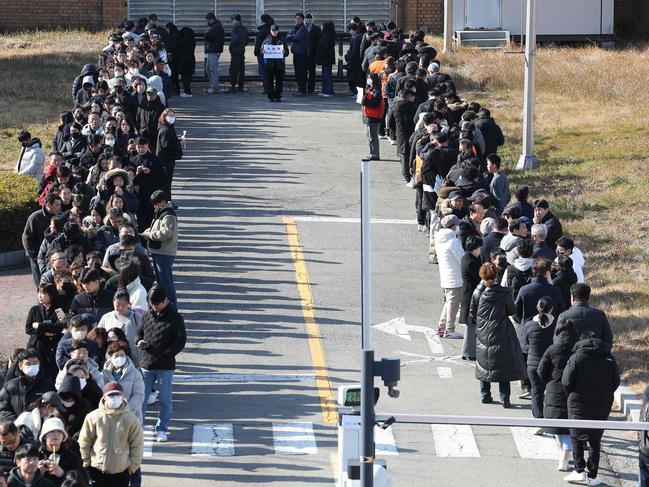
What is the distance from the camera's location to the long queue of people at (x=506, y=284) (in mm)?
12867

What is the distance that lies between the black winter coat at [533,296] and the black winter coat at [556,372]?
135 cm

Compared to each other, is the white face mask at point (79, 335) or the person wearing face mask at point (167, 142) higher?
the person wearing face mask at point (167, 142)

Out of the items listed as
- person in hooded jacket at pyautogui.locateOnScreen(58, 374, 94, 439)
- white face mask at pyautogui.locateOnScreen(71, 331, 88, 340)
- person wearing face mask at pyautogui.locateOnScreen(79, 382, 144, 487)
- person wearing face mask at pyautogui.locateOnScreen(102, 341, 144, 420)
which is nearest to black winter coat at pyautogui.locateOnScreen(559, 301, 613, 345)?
person wearing face mask at pyautogui.locateOnScreen(102, 341, 144, 420)

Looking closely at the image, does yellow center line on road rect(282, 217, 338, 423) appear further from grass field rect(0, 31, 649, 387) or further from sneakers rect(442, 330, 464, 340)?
grass field rect(0, 31, 649, 387)

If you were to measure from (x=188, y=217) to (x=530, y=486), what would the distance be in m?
10.7

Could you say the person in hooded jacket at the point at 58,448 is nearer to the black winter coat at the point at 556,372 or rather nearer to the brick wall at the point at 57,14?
the black winter coat at the point at 556,372

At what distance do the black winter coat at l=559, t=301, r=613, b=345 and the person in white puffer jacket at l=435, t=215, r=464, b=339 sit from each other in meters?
3.10

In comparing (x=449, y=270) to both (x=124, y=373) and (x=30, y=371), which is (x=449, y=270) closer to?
(x=124, y=373)

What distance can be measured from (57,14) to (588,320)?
33.1 metres

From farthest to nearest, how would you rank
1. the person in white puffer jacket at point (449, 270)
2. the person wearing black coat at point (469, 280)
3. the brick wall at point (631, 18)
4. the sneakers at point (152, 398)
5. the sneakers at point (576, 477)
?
the brick wall at point (631, 18) → the person in white puffer jacket at point (449, 270) → the person wearing black coat at point (469, 280) → the sneakers at point (152, 398) → the sneakers at point (576, 477)

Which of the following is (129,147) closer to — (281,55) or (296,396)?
(296,396)

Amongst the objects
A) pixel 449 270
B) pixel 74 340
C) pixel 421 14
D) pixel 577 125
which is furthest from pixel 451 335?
pixel 421 14

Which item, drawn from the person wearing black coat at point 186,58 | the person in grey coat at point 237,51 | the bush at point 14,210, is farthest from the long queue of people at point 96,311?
the person in grey coat at point 237,51

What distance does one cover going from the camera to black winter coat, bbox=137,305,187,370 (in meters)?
13.7
